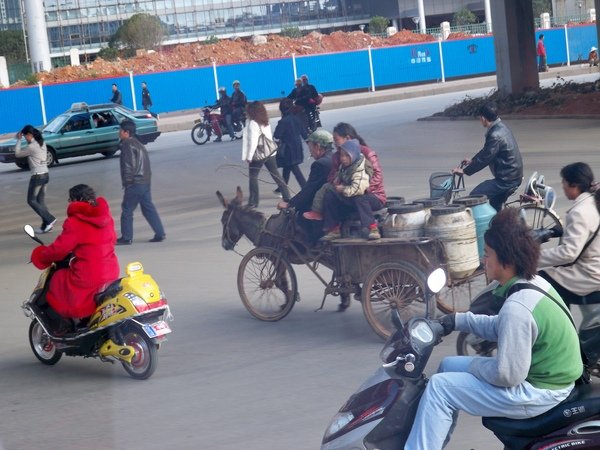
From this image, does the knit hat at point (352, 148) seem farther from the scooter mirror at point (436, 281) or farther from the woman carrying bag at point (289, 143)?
the woman carrying bag at point (289, 143)

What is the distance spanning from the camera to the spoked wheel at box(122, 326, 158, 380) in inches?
305

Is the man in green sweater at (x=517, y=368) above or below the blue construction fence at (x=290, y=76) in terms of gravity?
below

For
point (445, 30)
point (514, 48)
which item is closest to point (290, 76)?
point (445, 30)

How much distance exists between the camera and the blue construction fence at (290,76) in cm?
4297

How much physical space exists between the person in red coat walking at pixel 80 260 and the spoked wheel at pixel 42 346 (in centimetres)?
48

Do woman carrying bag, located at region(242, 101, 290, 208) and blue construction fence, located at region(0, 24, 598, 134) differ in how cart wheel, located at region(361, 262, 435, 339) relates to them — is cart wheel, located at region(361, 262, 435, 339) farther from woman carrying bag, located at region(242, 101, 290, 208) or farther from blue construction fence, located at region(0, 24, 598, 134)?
blue construction fence, located at region(0, 24, 598, 134)

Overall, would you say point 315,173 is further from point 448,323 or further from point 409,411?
point 409,411

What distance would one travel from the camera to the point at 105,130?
95.3ft

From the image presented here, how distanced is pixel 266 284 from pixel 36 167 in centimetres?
783

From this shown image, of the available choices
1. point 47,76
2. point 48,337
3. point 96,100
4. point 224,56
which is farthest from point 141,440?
point 224,56

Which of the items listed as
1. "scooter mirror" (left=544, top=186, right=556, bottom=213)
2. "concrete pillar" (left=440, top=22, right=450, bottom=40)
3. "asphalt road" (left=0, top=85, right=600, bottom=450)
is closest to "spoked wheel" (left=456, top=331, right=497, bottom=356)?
"asphalt road" (left=0, top=85, right=600, bottom=450)

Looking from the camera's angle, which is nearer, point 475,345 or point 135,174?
point 475,345

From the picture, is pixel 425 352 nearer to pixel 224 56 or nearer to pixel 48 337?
pixel 48 337

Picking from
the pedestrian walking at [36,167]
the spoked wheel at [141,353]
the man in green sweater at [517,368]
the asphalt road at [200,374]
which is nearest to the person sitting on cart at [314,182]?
the asphalt road at [200,374]
